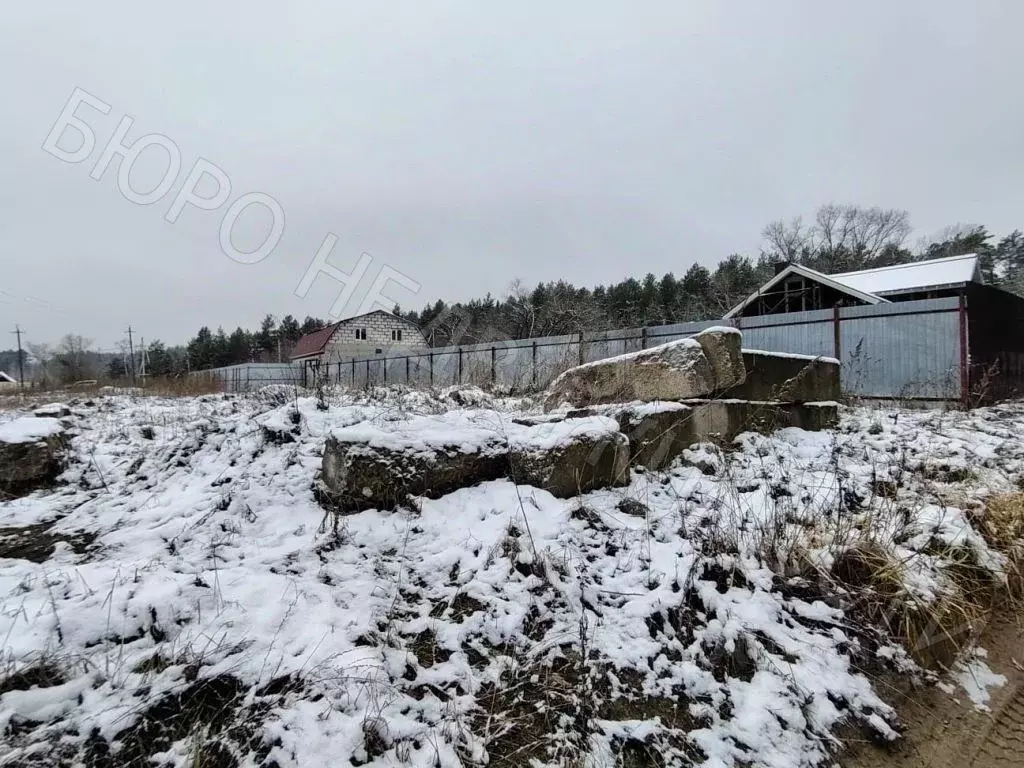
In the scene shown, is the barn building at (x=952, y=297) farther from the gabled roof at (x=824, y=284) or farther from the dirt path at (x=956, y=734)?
the dirt path at (x=956, y=734)

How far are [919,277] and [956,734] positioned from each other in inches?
790

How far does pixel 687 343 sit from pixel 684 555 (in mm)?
2455

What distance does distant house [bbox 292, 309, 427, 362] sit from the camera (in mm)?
27594

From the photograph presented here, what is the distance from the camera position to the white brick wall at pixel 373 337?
2773 cm

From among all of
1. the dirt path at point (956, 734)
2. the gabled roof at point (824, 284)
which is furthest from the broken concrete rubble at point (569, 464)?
the gabled roof at point (824, 284)

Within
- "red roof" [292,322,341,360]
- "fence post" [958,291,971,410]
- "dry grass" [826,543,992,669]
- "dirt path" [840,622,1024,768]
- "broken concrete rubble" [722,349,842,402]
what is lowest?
"dirt path" [840,622,1024,768]

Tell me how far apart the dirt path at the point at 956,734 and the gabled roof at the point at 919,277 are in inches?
709

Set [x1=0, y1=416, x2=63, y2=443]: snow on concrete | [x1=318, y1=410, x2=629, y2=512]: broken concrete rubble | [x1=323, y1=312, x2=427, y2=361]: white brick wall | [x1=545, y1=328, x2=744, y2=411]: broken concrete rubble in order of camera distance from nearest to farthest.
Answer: [x1=318, y1=410, x2=629, y2=512]: broken concrete rubble → [x1=0, y1=416, x2=63, y2=443]: snow on concrete → [x1=545, y1=328, x2=744, y2=411]: broken concrete rubble → [x1=323, y1=312, x2=427, y2=361]: white brick wall

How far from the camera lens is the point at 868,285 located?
17219mm

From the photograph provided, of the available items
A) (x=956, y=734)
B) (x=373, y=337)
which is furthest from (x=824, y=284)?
(x=373, y=337)

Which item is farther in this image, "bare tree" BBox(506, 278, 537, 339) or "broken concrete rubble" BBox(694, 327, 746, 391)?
"bare tree" BBox(506, 278, 537, 339)

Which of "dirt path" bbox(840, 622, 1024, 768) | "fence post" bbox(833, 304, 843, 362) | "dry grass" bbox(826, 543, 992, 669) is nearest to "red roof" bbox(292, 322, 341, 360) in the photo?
"fence post" bbox(833, 304, 843, 362)

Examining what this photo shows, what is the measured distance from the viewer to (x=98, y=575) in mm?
2131

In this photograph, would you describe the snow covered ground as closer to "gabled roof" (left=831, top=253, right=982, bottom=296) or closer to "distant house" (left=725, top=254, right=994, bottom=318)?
"distant house" (left=725, top=254, right=994, bottom=318)
